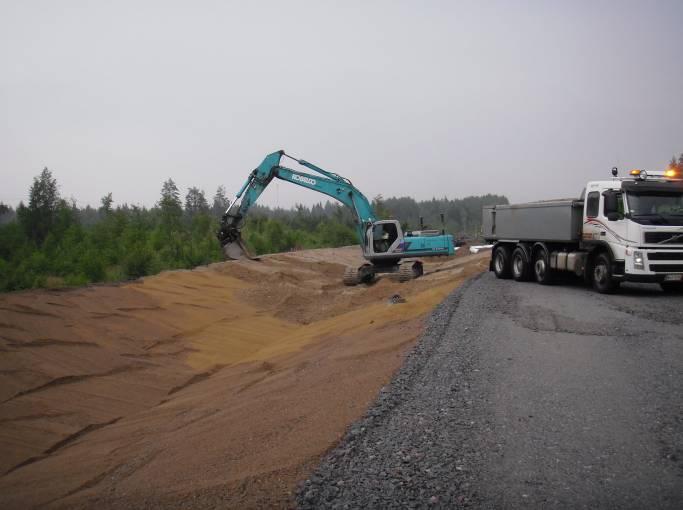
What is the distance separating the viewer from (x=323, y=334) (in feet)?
44.5

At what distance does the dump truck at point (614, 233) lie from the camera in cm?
1398

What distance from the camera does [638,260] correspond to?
13.9m

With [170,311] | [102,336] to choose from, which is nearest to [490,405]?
[102,336]

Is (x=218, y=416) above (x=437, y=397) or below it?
below

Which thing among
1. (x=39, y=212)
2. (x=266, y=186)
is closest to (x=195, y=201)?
(x=39, y=212)

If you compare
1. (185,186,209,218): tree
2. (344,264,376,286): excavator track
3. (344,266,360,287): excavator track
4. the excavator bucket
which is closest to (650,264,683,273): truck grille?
(344,264,376,286): excavator track

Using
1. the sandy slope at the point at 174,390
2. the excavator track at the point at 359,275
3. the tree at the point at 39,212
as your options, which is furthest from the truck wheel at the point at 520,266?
the tree at the point at 39,212

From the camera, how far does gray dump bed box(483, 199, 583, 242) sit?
638 inches

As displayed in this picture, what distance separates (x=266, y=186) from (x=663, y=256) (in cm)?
1573

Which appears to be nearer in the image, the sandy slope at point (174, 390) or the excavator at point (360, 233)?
the sandy slope at point (174, 390)

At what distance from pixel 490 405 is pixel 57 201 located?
166 ft

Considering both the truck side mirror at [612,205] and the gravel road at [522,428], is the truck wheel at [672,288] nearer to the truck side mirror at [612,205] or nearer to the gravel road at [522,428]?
the truck side mirror at [612,205]

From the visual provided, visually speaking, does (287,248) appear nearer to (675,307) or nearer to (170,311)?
(170,311)

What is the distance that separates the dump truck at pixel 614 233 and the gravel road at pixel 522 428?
4.52 m
